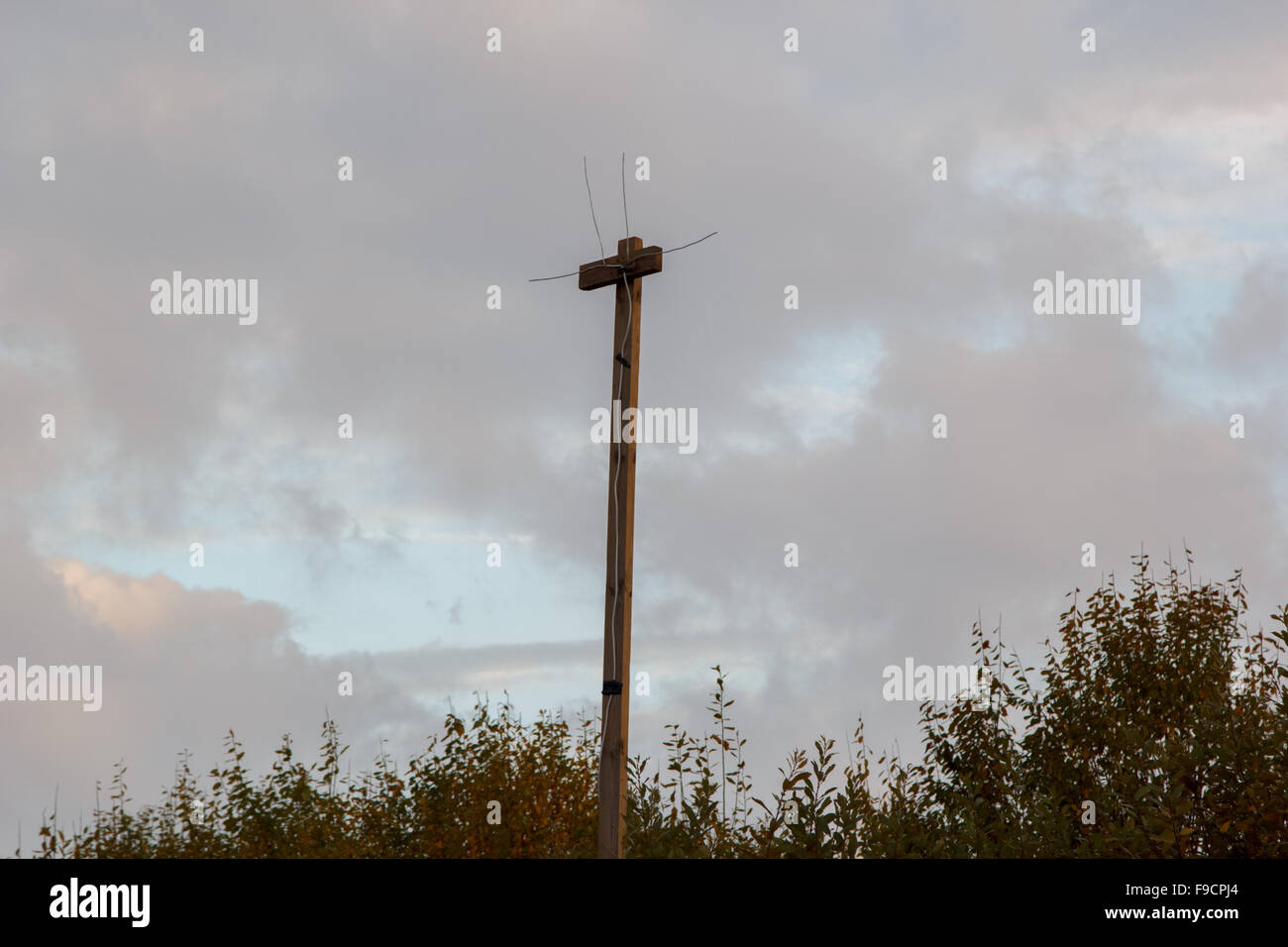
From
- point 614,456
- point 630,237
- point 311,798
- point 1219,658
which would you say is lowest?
point 311,798

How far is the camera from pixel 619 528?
32.0 ft

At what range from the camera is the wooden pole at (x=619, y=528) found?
937 cm

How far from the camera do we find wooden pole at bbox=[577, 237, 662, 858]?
937 cm
